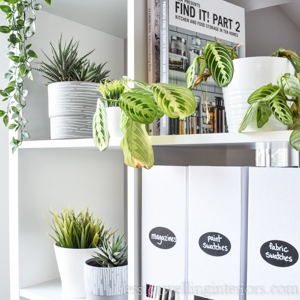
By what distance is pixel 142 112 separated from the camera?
1.98 feet

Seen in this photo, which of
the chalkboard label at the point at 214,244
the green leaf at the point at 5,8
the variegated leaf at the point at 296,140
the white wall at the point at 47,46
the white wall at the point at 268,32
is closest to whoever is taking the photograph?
the variegated leaf at the point at 296,140

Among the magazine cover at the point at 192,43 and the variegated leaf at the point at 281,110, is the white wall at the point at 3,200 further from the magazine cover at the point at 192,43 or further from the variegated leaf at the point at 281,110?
the variegated leaf at the point at 281,110

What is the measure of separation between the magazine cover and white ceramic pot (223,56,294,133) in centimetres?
10

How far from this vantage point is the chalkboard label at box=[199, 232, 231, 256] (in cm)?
66

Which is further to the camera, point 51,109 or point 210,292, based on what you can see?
point 51,109

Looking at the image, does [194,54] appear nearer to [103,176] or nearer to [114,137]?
[114,137]

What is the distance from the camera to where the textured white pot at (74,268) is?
926 millimetres

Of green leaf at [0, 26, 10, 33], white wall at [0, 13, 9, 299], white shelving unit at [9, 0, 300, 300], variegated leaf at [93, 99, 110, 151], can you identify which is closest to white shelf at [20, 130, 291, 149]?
white shelving unit at [9, 0, 300, 300]

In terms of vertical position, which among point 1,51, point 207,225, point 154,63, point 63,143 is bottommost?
point 207,225

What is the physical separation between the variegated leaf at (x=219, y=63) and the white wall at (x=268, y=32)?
0.57 meters

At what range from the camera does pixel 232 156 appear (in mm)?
1173

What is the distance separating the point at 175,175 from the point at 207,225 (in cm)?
11

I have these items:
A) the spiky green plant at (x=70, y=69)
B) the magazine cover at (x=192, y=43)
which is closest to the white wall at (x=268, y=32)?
the magazine cover at (x=192, y=43)

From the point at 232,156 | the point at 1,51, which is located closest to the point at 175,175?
the point at 232,156
